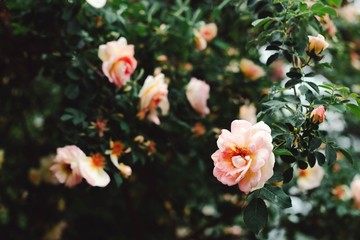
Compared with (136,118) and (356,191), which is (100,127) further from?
(356,191)

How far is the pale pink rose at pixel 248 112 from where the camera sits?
1.48 meters

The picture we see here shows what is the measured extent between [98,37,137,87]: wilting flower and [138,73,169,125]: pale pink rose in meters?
0.06

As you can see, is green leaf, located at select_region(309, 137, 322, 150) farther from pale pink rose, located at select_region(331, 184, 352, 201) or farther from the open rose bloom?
pale pink rose, located at select_region(331, 184, 352, 201)

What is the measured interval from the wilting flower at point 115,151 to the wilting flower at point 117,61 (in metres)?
0.15

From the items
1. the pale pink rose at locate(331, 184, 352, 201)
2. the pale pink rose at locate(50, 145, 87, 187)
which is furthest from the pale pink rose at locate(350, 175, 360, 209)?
the pale pink rose at locate(50, 145, 87, 187)

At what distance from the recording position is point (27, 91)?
184 centimetres

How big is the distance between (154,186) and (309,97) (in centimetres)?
95

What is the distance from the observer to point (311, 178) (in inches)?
58.7

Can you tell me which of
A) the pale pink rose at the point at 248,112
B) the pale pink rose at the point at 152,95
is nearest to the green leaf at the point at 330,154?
the pale pink rose at the point at 152,95

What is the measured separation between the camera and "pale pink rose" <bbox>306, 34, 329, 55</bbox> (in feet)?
3.21

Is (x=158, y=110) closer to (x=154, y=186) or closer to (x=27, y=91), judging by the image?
(x=154, y=186)

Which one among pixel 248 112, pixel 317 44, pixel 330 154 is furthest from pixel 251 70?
pixel 330 154

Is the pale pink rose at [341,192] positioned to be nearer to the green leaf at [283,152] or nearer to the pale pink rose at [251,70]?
the pale pink rose at [251,70]

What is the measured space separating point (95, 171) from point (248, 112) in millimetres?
645
